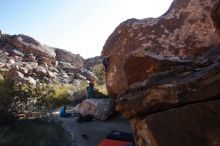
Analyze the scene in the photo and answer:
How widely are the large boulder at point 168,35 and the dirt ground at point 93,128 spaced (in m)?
1.56

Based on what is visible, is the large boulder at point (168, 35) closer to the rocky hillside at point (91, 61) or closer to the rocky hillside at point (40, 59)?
the rocky hillside at point (40, 59)

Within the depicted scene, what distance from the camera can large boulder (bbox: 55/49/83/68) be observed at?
4982 cm

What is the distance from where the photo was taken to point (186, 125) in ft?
13.7

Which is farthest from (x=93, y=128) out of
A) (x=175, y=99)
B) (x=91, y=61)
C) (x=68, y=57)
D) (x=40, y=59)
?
(x=91, y=61)

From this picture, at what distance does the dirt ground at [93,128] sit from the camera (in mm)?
11038

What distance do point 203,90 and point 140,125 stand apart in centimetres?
112

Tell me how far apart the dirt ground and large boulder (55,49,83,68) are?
115 ft

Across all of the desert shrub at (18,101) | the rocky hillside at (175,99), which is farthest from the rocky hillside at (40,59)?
the rocky hillside at (175,99)

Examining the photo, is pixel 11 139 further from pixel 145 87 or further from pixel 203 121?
pixel 203 121

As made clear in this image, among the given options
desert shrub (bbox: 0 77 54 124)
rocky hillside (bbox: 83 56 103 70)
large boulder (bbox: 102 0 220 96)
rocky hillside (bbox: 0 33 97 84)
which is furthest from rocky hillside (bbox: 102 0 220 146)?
rocky hillside (bbox: 83 56 103 70)

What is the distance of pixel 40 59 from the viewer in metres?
45.2

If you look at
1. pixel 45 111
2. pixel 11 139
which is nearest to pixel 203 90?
pixel 11 139

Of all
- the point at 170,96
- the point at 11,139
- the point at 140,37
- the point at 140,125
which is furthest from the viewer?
the point at 140,37

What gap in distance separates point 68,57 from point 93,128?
39.1 m
